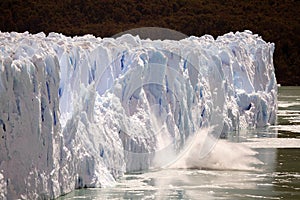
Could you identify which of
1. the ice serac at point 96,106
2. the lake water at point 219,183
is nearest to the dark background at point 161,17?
the ice serac at point 96,106

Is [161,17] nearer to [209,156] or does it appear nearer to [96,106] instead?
[209,156]

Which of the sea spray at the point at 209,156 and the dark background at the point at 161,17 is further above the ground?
the dark background at the point at 161,17

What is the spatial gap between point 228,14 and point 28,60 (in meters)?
46.8

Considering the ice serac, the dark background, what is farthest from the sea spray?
the dark background

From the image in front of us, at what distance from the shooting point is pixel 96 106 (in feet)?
41.9

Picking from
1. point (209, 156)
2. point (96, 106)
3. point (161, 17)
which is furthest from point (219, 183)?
point (161, 17)

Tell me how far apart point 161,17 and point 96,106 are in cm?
4483

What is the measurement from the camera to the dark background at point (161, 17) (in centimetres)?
5353

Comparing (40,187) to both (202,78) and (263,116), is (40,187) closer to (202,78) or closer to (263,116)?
(202,78)

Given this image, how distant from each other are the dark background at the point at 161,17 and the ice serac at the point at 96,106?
1347 inches

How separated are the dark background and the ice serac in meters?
34.2

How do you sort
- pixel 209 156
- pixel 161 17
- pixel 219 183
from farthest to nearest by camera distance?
pixel 161 17, pixel 209 156, pixel 219 183

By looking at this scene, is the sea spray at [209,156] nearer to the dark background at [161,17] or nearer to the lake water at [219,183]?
the lake water at [219,183]

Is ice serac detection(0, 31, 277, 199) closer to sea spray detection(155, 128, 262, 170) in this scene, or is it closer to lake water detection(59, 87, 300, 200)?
sea spray detection(155, 128, 262, 170)
